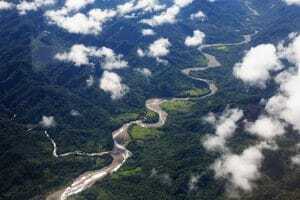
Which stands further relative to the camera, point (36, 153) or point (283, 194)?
point (36, 153)

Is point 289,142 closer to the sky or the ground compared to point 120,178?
closer to the sky

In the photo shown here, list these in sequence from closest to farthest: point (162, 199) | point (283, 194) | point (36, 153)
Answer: point (283, 194) → point (162, 199) → point (36, 153)

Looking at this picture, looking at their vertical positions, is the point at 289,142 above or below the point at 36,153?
above

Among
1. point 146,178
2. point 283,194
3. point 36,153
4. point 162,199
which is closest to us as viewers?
point 283,194

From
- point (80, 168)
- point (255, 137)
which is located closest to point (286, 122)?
point (255, 137)

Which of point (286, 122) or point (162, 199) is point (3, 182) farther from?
point (286, 122)

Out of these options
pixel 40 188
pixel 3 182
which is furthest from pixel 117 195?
pixel 3 182

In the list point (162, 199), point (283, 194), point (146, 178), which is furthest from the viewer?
point (146, 178)

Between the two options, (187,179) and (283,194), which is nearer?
(283,194)

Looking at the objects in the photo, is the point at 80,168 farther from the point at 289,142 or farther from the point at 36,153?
the point at 289,142

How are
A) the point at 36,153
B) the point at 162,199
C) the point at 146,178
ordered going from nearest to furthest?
the point at 162,199 < the point at 146,178 < the point at 36,153
